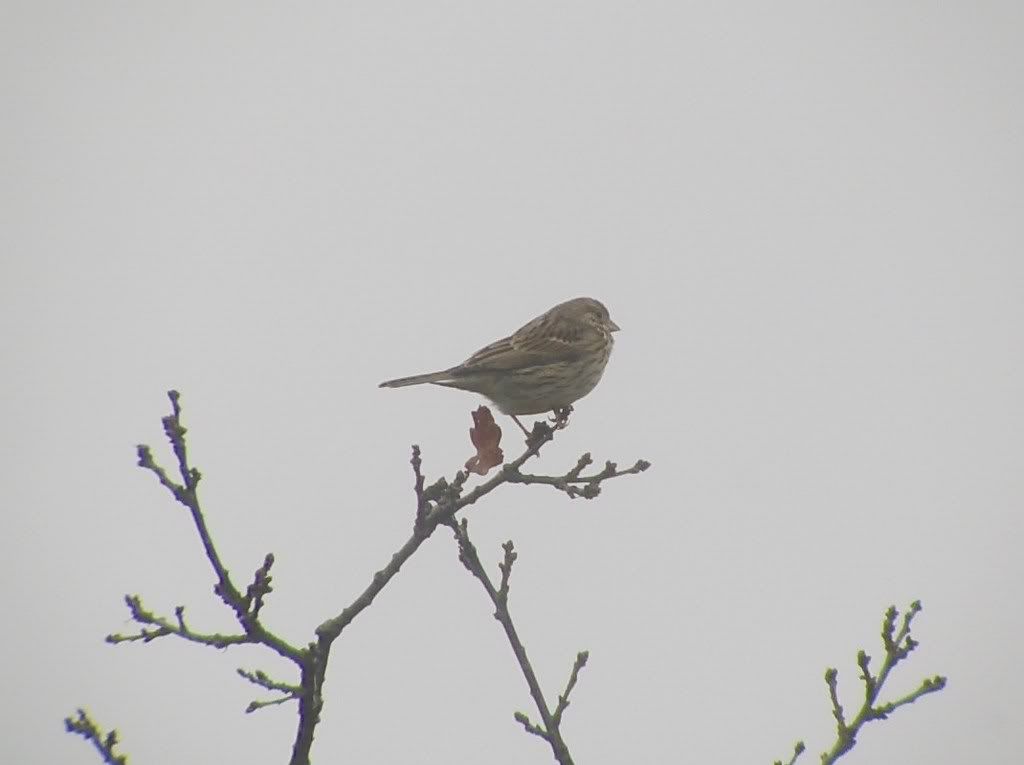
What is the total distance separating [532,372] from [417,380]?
45.9 inches

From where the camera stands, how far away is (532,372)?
28.4 ft

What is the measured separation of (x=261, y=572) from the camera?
13.9 feet

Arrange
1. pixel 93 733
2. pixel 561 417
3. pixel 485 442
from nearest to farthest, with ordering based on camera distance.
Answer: pixel 93 733 → pixel 485 442 → pixel 561 417

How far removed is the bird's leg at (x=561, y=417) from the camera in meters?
6.86

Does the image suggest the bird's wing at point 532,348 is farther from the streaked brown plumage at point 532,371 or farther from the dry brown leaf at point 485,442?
the dry brown leaf at point 485,442

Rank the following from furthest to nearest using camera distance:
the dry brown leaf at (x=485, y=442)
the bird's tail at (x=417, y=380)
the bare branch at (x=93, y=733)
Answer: the bird's tail at (x=417, y=380)
the dry brown leaf at (x=485, y=442)
the bare branch at (x=93, y=733)

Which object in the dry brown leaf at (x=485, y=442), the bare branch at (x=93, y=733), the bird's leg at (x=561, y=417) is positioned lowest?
the bare branch at (x=93, y=733)

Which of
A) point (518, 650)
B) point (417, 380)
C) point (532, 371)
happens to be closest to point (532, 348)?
point (532, 371)

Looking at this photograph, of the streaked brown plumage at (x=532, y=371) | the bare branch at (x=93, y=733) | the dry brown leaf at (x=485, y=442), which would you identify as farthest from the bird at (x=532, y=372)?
the bare branch at (x=93, y=733)

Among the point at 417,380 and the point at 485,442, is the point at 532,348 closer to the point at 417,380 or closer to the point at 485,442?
the point at 417,380

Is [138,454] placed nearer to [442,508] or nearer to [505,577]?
[442,508]

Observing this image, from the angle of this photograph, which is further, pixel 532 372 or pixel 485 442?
pixel 532 372

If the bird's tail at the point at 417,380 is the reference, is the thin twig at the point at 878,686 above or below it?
below

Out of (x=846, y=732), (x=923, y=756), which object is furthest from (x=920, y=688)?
(x=923, y=756)
